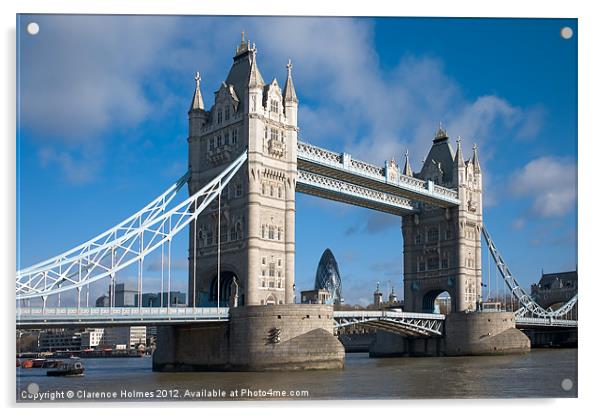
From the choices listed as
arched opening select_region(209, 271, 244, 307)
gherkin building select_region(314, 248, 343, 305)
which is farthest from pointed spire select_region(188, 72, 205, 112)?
gherkin building select_region(314, 248, 343, 305)

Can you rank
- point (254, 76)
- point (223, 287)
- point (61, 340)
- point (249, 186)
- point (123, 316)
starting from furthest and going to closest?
point (61, 340)
point (223, 287)
point (254, 76)
point (249, 186)
point (123, 316)

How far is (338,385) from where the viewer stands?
132 feet

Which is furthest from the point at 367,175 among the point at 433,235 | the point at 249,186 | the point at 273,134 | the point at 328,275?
the point at 328,275

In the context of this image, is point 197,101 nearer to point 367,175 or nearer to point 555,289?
point 367,175

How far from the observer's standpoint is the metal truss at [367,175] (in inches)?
2452

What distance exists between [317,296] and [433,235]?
26063 millimetres

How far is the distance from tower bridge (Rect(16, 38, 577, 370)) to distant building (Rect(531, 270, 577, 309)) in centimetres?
2811

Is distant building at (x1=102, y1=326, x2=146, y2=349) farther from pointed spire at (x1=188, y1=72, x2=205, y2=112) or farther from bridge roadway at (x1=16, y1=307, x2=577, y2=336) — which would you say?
pointed spire at (x1=188, y1=72, x2=205, y2=112)

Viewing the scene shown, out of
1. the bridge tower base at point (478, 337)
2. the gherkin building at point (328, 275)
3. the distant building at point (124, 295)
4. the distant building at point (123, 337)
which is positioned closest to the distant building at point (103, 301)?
the distant building at point (124, 295)

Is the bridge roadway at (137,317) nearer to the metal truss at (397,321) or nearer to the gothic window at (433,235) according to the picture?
the metal truss at (397,321)

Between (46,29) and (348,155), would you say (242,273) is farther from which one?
(46,29)

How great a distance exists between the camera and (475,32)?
30844 millimetres

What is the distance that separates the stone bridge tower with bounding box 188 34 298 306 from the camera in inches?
Answer: 2196
